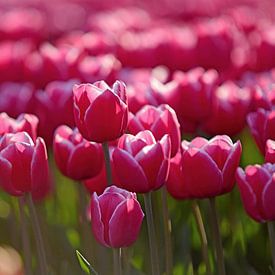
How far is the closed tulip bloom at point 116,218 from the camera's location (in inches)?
66.4

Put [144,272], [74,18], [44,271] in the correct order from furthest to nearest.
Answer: [74,18] < [144,272] < [44,271]

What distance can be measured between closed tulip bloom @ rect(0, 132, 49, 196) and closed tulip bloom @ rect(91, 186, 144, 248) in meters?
0.18

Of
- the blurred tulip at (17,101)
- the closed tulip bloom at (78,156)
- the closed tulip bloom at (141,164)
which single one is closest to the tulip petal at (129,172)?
the closed tulip bloom at (141,164)

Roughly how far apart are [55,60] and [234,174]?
1044 mm

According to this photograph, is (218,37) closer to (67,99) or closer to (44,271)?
(67,99)

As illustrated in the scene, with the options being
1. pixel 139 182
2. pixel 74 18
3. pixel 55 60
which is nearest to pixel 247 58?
pixel 55 60

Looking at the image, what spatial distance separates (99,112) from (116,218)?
9.8 inches

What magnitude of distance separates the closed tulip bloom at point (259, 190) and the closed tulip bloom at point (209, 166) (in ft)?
0.10

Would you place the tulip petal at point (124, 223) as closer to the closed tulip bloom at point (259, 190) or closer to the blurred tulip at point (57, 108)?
the closed tulip bloom at point (259, 190)

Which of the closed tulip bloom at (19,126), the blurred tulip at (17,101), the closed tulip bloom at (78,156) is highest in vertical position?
the closed tulip bloom at (19,126)

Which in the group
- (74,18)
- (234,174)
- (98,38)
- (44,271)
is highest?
(234,174)

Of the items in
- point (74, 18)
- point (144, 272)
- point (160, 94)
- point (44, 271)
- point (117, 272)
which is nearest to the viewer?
point (117, 272)

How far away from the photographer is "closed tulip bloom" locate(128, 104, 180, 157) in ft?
6.26

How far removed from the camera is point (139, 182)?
1.76 m
